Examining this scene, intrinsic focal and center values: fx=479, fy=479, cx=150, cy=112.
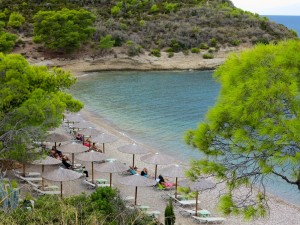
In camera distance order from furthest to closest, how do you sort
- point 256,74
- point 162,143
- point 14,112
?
point 162,143, point 14,112, point 256,74

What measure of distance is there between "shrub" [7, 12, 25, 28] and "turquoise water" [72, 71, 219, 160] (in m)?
14.9

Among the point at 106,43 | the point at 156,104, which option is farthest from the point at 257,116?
the point at 106,43

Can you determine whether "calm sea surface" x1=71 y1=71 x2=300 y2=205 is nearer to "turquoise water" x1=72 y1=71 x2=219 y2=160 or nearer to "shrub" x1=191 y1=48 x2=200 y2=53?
"turquoise water" x1=72 y1=71 x2=219 y2=160

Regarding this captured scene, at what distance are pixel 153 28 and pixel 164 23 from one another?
3065mm

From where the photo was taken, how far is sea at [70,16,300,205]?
30.5 m

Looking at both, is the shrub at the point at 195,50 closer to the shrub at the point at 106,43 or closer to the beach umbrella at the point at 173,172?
the shrub at the point at 106,43

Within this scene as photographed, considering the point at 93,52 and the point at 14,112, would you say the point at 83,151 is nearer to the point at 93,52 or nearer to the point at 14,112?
the point at 14,112

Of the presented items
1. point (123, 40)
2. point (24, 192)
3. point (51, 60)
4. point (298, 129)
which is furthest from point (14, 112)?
point (123, 40)

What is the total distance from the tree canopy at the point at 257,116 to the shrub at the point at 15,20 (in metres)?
57.6

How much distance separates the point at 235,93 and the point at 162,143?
20347 millimetres

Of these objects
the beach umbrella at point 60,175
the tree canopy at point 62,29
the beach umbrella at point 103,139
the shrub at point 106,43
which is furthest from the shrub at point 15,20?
the beach umbrella at point 60,175

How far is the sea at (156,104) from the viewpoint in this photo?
3053cm

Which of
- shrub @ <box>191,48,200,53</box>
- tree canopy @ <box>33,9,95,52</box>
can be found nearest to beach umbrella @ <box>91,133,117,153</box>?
tree canopy @ <box>33,9,95,52</box>

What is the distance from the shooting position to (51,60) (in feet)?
196
